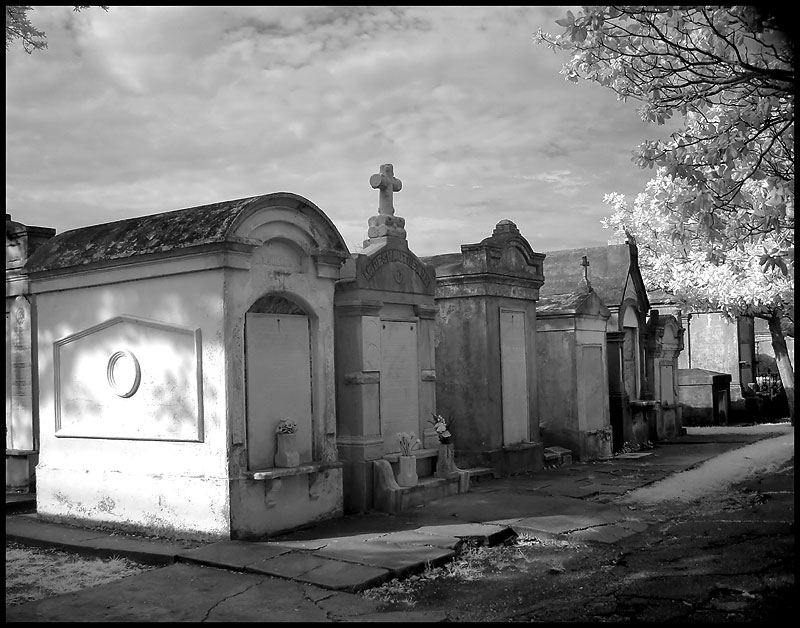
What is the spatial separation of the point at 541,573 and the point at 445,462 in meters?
3.89

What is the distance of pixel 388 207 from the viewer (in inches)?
417

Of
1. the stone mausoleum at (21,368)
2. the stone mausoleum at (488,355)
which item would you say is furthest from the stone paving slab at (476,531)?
the stone mausoleum at (21,368)

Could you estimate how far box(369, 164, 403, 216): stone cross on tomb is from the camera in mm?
10547

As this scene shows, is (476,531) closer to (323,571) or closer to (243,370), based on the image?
(323,571)

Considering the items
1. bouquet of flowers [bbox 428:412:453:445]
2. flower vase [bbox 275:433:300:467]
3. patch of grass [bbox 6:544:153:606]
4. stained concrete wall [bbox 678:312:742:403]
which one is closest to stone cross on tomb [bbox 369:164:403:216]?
bouquet of flowers [bbox 428:412:453:445]

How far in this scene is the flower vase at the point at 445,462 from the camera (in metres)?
10.5

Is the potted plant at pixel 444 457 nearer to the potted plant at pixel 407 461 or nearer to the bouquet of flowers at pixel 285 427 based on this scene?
the potted plant at pixel 407 461

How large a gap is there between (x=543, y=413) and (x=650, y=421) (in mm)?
3931

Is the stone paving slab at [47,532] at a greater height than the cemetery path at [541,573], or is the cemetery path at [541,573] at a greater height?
the stone paving slab at [47,532]

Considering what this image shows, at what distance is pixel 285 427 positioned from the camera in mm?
8367

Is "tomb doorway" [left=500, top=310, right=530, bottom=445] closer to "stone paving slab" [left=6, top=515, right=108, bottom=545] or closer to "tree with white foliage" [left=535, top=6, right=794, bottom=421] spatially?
"tree with white foliage" [left=535, top=6, right=794, bottom=421]

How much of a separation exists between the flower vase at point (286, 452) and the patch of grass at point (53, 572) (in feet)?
5.53

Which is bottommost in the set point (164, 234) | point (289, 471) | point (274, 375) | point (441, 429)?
point (289, 471)

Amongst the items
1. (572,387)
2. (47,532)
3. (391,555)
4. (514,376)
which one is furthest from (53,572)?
(572,387)
